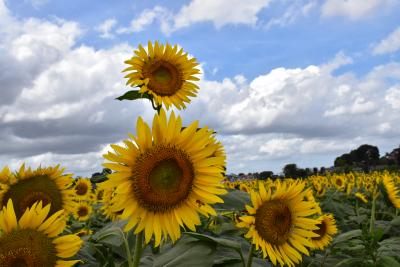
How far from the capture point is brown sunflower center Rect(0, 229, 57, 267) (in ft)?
7.77

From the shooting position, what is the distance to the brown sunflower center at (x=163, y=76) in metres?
4.93

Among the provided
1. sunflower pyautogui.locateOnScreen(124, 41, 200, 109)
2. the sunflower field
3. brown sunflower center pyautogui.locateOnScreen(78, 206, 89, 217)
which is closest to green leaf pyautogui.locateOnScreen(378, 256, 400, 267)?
the sunflower field

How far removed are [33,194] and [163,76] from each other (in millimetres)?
2004

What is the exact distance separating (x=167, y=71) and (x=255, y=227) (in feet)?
7.58

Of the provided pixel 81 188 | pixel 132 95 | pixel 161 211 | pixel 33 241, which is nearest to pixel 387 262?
pixel 161 211

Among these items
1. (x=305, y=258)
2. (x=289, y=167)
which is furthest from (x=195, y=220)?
(x=289, y=167)

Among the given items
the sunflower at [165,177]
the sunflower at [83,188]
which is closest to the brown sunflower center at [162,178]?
the sunflower at [165,177]

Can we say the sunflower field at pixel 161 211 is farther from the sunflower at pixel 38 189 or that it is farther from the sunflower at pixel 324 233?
the sunflower at pixel 324 233

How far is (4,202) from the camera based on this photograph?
3.71 meters

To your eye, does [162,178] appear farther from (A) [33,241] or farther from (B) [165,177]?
(A) [33,241]

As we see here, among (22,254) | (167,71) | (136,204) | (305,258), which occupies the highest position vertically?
(167,71)

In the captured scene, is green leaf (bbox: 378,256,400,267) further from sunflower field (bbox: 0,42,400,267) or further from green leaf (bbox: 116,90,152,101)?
green leaf (bbox: 116,90,152,101)

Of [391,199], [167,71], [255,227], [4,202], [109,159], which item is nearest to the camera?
[109,159]

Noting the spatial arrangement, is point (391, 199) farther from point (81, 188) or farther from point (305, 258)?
point (81, 188)
